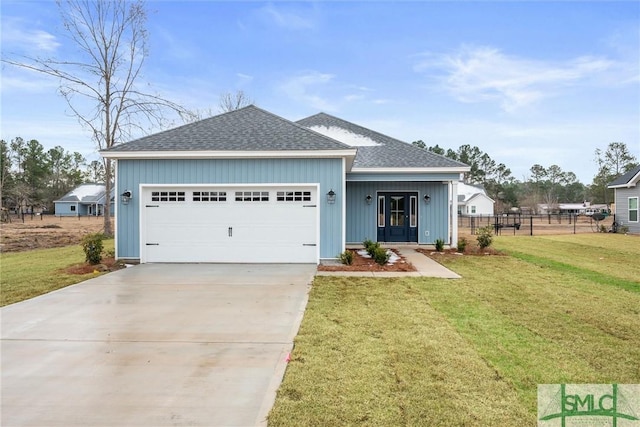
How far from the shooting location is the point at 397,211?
15.0 metres

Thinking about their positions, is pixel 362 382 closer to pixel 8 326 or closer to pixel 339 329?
pixel 339 329

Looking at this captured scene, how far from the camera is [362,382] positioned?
10.8 ft

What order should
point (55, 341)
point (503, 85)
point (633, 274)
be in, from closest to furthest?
1. point (55, 341)
2. point (633, 274)
3. point (503, 85)

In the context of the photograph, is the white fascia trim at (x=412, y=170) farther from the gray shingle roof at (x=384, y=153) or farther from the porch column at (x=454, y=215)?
the porch column at (x=454, y=215)

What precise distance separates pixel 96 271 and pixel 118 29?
16.7 meters

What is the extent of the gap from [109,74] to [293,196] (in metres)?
16.4

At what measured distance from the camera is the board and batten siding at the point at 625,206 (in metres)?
21.8

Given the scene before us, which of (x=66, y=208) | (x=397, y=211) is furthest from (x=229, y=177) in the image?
(x=66, y=208)

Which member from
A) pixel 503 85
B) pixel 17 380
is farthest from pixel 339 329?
pixel 503 85

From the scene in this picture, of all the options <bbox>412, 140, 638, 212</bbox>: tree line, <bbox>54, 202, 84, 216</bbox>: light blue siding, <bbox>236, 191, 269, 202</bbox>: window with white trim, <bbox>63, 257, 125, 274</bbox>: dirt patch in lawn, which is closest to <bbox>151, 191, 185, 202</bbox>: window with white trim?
<bbox>236, 191, 269, 202</bbox>: window with white trim

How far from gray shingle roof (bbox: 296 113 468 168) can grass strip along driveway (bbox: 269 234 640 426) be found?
6497 millimetres

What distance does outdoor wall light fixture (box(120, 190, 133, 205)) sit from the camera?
10.4m

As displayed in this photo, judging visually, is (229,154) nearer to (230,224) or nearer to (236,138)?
(236,138)

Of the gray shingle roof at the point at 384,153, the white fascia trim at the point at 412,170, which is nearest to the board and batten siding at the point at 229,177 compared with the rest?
the white fascia trim at the point at 412,170
